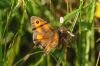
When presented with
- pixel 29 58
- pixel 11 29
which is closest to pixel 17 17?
pixel 11 29

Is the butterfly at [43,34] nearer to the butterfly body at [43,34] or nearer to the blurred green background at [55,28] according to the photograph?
the butterfly body at [43,34]

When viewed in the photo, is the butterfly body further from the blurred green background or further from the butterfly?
the blurred green background

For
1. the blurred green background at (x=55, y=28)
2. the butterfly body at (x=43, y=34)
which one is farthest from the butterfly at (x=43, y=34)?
the blurred green background at (x=55, y=28)

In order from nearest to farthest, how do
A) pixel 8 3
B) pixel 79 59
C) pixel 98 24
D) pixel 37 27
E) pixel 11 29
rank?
pixel 37 27
pixel 79 59
pixel 8 3
pixel 11 29
pixel 98 24

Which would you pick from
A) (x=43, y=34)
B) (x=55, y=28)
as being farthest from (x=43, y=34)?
(x=55, y=28)

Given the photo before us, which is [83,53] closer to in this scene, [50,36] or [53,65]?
[50,36]

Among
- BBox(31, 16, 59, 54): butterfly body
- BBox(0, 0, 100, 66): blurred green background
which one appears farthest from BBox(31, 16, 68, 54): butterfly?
BBox(0, 0, 100, 66): blurred green background
